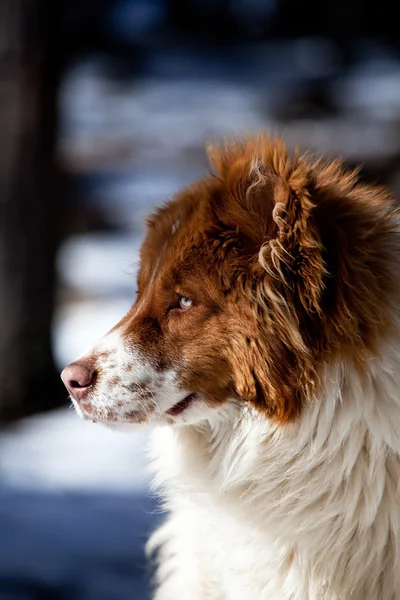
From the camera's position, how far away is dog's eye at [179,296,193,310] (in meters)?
2.64

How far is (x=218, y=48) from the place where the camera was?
55.8ft

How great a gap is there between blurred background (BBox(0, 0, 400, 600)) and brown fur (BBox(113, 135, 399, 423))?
384 millimetres

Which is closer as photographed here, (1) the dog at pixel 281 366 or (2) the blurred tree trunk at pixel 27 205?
(1) the dog at pixel 281 366

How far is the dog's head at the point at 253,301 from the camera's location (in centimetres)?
250

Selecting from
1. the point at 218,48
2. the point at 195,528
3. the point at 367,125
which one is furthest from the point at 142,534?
the point at 218,48

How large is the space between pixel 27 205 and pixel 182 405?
389 cm

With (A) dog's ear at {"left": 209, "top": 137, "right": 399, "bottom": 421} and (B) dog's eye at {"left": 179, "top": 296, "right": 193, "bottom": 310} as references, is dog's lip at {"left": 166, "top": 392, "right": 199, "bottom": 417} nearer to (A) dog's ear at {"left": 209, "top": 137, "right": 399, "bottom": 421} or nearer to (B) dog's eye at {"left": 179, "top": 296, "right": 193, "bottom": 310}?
(A) dog's ear at {"left": 209, "top": 137, "right": 399, "bottom": 421}

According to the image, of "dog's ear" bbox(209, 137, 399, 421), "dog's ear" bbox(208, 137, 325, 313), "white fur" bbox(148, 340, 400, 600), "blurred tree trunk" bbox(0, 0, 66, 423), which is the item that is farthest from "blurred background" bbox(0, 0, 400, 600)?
"dog's ear" bbox(208, 137, 325, 313)

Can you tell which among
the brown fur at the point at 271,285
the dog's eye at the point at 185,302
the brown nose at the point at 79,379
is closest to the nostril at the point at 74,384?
the brown nose at the point at 79,379

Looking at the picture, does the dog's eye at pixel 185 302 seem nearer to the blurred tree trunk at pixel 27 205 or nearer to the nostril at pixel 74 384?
the nostril at pixel 74 384

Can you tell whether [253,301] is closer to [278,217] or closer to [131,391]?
[278,217]

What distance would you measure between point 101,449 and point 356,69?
34.5 ft

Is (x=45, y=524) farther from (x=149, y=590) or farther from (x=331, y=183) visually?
(x=331, y=183)

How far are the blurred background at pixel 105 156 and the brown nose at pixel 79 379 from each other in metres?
0.23
